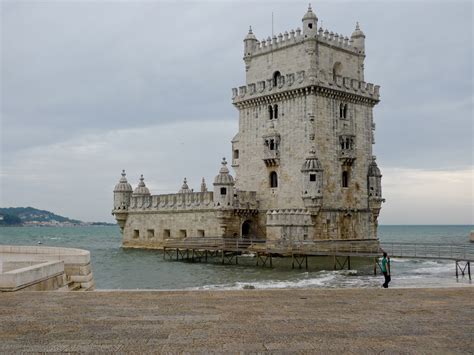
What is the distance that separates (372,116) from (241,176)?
11338mm

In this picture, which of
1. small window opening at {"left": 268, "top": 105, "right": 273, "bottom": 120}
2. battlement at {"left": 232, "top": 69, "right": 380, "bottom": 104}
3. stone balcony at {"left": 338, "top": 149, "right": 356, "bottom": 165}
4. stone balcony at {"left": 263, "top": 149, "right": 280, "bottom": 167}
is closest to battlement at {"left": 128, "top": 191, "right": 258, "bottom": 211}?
stone balcony at {"left": 263, "top": 149, "right": 280, "bottom": 167}

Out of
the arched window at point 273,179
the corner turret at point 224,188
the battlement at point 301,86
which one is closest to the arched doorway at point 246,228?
the corner turret at point 224,188

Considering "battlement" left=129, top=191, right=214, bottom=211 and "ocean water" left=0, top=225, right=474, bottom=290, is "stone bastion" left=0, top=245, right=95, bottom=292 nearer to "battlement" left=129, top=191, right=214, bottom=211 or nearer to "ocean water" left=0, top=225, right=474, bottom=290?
"ocean water" left=0, top=225, right=474, bottom=290

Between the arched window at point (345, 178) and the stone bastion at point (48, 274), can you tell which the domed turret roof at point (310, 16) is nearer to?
the arched window at point (345, 178)

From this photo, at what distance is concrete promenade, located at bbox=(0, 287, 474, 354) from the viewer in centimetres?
823

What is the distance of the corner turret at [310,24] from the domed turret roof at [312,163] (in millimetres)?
8473

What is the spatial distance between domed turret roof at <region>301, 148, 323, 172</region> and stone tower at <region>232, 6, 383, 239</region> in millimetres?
68

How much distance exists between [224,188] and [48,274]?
27998mm

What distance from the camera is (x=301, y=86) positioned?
131ft

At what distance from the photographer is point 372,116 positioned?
44.5 metres

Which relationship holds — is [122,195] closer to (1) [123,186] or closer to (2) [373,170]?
(1) [123,186]

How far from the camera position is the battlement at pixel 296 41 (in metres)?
41.3

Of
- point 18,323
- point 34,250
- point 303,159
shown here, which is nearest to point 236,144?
point 303,159

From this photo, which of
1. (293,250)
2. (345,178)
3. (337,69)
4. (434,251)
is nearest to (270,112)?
(337,69)
